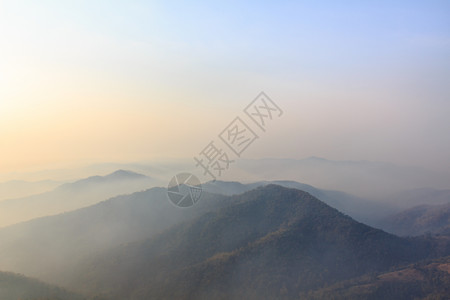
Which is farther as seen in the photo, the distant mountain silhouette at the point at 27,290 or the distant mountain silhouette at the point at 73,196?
the distant mountain silhouette at the point at 73,196

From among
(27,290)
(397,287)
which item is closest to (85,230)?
(27,290)

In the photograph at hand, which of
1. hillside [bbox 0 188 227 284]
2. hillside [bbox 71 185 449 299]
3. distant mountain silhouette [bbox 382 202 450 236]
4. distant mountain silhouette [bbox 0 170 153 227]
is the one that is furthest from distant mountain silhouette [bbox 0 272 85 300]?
distant mountain silhouette [bbox 382 202 450 236]

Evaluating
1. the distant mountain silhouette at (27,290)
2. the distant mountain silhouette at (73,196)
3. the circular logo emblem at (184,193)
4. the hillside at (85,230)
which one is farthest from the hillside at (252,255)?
the distant mountain silhouette at (73,196)

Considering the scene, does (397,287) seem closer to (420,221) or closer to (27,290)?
(27,290)

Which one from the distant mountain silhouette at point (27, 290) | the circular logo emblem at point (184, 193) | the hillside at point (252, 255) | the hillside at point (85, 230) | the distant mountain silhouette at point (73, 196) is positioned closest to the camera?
the distant mountain silhouette at point (27, 290)

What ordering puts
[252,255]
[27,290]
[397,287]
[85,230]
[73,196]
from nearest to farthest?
[27,290] < [397,287] < [252,255] < [85,230] < [73,196]

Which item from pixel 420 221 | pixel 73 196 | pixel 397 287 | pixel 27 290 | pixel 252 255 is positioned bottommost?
pixel 73 196

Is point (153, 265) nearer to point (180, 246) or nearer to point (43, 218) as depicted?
point (180, 246)

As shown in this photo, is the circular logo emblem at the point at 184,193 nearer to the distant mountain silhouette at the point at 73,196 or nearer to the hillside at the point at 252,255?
the hillside at the point at 252,255
